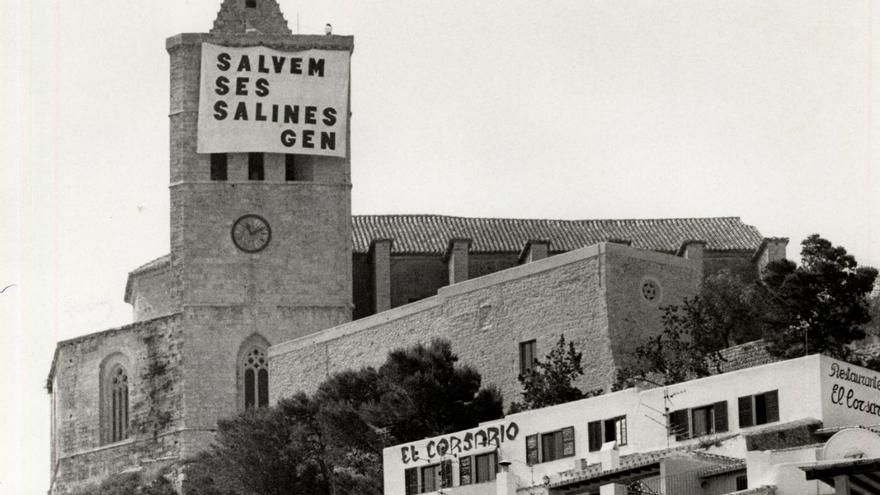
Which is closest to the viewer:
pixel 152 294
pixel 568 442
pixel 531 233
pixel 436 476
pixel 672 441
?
pixel 672 441

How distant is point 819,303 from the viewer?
73.0 m

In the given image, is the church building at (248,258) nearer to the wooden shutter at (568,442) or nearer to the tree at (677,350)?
the tree at (677,350)

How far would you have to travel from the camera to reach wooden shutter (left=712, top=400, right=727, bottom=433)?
206 feet

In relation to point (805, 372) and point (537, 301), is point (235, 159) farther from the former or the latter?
point (805, 372)

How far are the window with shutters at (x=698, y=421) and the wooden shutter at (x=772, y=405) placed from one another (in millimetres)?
1046

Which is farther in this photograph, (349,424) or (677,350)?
(349,424)

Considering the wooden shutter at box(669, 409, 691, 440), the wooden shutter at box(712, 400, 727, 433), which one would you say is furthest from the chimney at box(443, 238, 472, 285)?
the wooden shutter at box(712, 400, 727, 433)

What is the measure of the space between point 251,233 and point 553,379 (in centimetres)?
1831

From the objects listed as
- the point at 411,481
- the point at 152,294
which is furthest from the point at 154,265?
the point at 411,481

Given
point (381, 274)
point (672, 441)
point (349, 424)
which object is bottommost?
point (672, 441)

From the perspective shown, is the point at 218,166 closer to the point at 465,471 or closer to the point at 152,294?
the point at 152,294

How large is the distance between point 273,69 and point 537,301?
14966 mm

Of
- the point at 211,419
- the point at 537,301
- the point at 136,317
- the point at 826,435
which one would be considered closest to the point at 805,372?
the point at 826,435

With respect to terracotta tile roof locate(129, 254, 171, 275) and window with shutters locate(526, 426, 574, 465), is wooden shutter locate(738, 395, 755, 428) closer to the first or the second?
window with shutters locate(526, 426, 574, 465)
